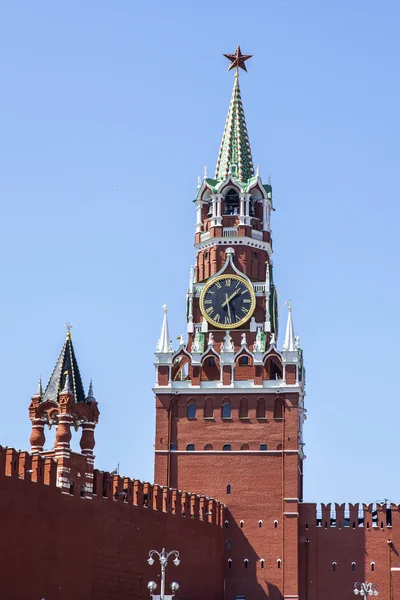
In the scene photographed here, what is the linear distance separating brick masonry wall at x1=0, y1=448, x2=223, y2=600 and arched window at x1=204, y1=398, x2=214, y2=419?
18.6 feet

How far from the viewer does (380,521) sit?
80.1 m

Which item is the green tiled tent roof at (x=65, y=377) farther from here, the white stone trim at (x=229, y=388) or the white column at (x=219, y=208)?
the white column at (x=219, y=208)

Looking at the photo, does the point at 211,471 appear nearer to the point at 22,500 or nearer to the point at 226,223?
the point at 226,223

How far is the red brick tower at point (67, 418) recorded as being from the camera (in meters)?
63.8

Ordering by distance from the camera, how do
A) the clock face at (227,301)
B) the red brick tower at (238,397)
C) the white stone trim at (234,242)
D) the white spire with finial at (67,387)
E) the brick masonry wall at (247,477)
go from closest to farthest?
the white spire with finial at (67,387), the brick masonry wall at (247,477), the red brick tower at (238,397), the clock face at (227,301), the white stone trim at (234,242)

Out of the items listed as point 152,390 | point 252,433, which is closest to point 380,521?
point 252,433

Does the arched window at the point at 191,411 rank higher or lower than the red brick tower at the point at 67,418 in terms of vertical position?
higher

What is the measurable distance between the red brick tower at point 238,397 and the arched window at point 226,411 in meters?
0.05

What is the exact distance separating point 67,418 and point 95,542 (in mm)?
5373

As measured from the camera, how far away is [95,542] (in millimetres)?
64750

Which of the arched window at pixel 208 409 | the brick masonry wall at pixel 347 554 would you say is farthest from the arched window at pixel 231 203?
the brick masonry wall at pixel 347 554

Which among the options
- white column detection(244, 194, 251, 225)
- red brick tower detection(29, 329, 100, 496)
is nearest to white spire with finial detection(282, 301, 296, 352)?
white column detection(244, 194, 251, 225)

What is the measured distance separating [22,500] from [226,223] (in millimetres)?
30528

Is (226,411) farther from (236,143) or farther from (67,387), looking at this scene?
(67,387)
